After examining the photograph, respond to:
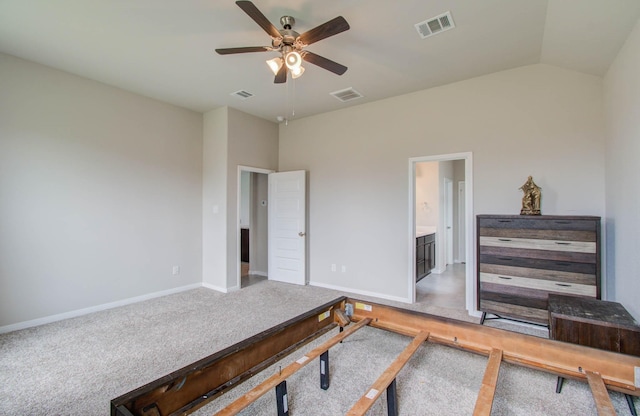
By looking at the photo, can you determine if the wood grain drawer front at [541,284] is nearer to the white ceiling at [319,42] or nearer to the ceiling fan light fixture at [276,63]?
the white ceiling at [319,42]

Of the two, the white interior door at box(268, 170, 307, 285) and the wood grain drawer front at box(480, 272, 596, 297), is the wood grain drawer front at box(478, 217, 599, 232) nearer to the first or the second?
the wood grain drawer front at box(480, 272, 596, 297)

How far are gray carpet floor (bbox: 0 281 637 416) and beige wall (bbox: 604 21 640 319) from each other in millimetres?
909

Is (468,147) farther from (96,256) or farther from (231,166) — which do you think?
(96,256)

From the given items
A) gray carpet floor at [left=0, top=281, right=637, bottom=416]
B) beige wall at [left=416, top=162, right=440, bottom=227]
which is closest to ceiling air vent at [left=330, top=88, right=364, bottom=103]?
beige wall at [left=416, top=162, right=440, bottom=227]

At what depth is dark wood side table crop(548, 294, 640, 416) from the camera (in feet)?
6.34

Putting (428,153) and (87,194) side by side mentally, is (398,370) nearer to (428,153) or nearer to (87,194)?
(428,153)

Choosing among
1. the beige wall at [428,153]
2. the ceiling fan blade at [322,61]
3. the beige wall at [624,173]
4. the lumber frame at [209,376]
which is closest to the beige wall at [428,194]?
the beige wall at [428,153]

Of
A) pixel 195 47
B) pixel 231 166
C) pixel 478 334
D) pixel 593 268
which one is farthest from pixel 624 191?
pixel 231 166

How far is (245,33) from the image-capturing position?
267cm

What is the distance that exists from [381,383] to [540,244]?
2420 mm

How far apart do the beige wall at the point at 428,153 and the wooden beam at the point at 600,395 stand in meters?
2.31

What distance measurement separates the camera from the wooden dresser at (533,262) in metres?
2.68

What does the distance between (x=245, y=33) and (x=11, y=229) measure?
3.24 meters

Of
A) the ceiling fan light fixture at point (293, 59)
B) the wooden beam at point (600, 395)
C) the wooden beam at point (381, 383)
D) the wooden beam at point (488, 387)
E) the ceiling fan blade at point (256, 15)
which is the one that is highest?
the ceiling fan blade at point (256, 15)
